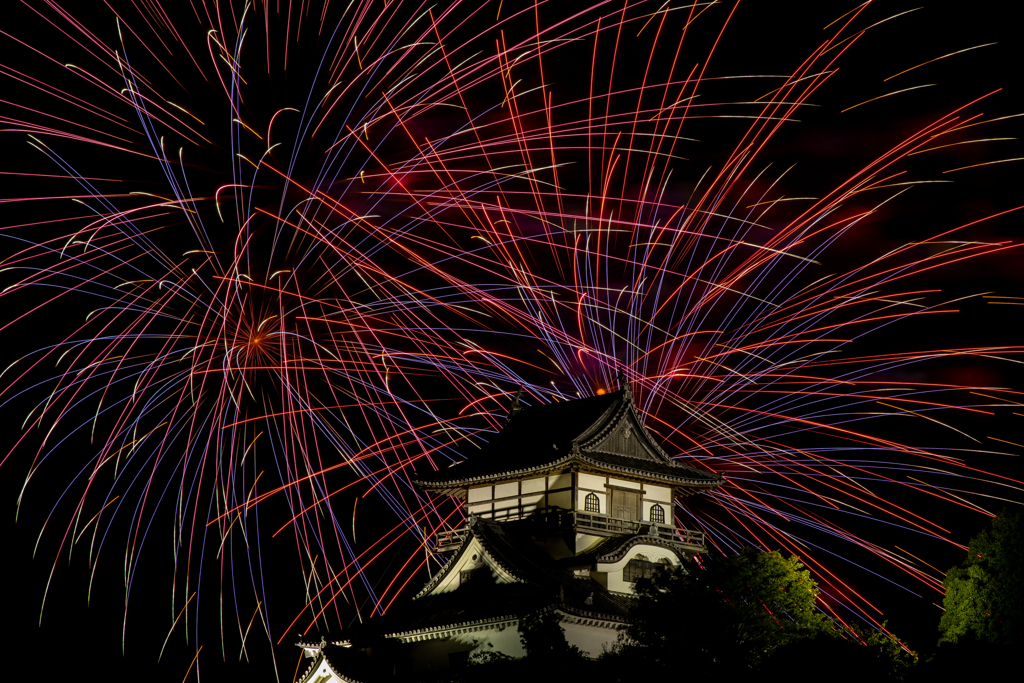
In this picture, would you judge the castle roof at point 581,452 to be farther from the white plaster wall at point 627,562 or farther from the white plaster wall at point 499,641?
the white plaster wall at point 499,641

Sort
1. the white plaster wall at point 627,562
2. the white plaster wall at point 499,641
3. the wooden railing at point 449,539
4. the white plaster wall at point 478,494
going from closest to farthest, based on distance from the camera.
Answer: the white plaster wall at point 499,641 → the white plaster wall at point 627,562 → the wooden railing at point 449,539 → the white plaster wall at point 478,494

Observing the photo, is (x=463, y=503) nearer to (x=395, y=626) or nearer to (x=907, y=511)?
(x=395, y=626)

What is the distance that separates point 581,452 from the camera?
34438 mm

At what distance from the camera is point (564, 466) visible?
35000 mm

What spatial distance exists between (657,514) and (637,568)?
284 cm

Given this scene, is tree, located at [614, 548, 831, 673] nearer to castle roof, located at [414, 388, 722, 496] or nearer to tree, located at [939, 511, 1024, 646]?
tree, located at [939, 511, 1024, 646]

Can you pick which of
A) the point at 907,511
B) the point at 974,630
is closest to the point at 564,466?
the point at 974,630

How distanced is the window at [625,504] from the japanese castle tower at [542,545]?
4 centimetres

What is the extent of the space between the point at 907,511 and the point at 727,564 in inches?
735

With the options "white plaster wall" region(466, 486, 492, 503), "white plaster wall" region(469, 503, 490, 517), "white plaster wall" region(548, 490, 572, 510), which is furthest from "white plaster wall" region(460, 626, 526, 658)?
"white plaster wall" region(466, 486, 492, 503)

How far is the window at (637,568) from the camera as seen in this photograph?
34.3 m

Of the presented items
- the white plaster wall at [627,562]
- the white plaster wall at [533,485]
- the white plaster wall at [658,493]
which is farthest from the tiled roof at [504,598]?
the white plaster wall at [658,493]

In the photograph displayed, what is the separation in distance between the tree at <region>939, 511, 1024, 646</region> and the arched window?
943 centimetres

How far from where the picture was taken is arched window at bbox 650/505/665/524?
121ft
